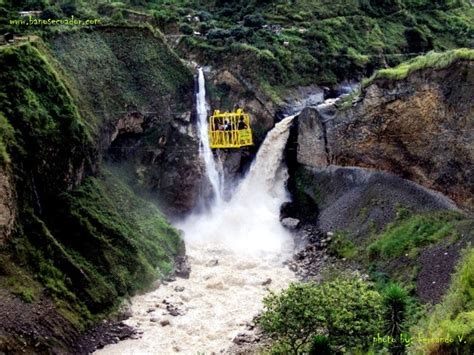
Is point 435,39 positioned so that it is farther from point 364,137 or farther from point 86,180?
point 86,180

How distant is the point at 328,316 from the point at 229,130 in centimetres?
2961

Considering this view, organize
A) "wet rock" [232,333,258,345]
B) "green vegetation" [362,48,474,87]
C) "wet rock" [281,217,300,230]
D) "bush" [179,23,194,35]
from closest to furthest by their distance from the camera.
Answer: "wet rock" [232,333,258,345]
"green vegetation" [362,48,474,87]
"wet rock" [281,217,300,230]
"bush" [179,23,194,35]

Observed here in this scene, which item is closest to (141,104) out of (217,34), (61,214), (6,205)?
(61,214)

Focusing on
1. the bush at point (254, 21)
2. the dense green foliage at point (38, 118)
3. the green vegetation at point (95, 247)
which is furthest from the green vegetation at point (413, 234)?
the bush at point (254, 21)

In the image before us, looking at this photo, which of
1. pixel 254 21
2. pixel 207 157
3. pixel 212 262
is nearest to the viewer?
pixel 212 262

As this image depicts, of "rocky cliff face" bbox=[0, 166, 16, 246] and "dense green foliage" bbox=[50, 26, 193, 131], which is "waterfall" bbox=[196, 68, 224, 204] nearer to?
"dense green foliage" bbox=[50, 26, 193, 131]

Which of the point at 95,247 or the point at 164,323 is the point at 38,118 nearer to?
the point at 95,247

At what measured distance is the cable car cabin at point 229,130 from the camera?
52375 millimetres

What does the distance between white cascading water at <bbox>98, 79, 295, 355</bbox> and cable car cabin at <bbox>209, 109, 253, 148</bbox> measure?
1898 millimetres

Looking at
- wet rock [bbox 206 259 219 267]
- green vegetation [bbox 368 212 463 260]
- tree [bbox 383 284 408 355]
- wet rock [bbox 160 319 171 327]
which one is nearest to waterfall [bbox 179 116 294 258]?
wet rock [bbox 206 259 219 267]

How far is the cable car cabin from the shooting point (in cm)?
5238

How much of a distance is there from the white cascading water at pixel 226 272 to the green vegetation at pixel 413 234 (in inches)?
248

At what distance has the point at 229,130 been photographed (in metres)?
52.8

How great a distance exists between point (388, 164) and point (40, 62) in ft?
80.2
